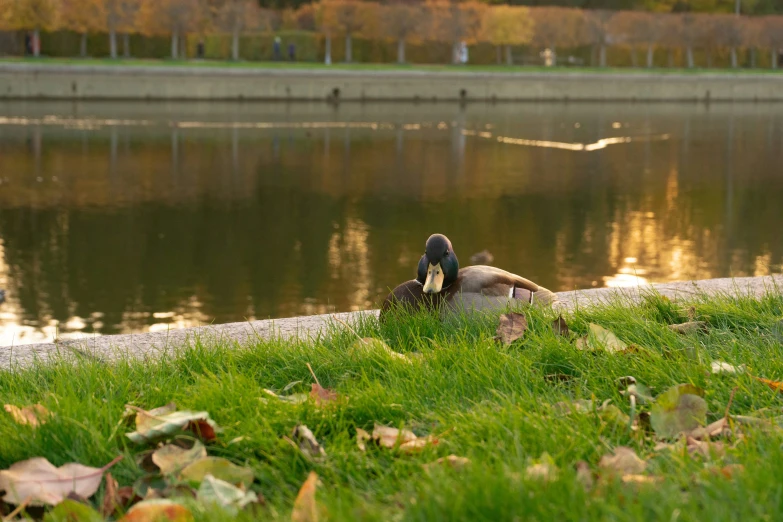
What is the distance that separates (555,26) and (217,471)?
187ft

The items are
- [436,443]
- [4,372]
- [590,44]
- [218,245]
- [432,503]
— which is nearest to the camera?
[432,503]

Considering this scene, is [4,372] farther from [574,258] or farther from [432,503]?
[574,258]

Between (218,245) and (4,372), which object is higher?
(4,372)

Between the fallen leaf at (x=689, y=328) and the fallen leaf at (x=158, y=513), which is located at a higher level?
the fallen leaf at (x=689, y=328)

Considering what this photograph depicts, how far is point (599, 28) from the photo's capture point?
58094 mm

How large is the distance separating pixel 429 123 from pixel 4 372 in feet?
84.1

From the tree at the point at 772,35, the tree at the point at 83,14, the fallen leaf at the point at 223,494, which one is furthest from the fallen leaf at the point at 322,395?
the tree at the point at 772,35

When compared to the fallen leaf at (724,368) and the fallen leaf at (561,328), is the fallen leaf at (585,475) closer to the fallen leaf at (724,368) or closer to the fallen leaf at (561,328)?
the fallen leaf at (724,368)

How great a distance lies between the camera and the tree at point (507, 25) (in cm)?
5635

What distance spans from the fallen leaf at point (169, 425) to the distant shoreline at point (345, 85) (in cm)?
3403

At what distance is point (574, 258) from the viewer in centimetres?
1066

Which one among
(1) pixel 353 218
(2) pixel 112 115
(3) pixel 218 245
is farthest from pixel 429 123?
(3) pixel 218 245

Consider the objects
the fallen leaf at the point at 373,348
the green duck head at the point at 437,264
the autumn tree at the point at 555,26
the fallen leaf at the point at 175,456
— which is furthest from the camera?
the autumn tree at the point at 555,26

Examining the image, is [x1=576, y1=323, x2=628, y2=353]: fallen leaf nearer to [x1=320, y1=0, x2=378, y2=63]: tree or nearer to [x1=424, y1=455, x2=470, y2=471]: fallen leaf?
[x1=424, y1=455, x2=470, y2=471]: fallen leaf
